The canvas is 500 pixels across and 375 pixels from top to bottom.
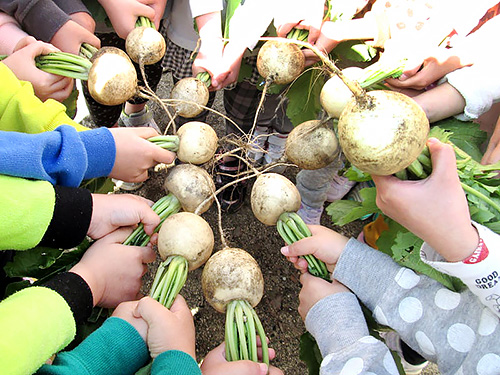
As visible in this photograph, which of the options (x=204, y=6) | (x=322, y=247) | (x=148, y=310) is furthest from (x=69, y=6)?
(x=322, y=247)

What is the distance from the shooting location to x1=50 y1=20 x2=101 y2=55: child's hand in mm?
1678

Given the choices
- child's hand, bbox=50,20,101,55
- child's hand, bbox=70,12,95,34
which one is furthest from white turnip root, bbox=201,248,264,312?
child's hand, bbox=70,12,95,34

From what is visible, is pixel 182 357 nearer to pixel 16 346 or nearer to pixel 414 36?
pixel 16 346

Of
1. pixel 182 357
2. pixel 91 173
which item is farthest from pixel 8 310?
pixel 91 173

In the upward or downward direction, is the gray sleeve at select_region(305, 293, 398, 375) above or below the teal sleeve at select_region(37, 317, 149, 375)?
below

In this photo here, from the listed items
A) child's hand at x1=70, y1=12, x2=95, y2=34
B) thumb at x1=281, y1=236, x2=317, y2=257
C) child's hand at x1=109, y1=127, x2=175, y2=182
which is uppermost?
child's hand at x1=70, y1=12, x2=95, y2=34

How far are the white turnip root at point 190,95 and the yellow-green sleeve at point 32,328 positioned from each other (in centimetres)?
A: 108

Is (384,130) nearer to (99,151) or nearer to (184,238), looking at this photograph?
(184,238)

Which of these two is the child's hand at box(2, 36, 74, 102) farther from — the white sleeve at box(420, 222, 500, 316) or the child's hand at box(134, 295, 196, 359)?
the white sleeve at box(420, 222, 500, 316)

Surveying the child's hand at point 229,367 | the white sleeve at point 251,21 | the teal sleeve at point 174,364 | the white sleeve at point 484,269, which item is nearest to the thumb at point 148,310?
the teal sleeve at point 174,364

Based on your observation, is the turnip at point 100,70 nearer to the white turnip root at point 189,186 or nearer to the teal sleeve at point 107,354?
the white turnip root at point 189,186

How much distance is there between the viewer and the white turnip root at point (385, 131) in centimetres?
105

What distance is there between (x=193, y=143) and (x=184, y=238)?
47cm

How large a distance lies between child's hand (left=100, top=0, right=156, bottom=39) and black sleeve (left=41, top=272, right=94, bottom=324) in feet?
4.23
